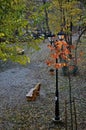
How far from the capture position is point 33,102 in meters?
17.5

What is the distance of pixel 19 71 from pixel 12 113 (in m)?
12.8

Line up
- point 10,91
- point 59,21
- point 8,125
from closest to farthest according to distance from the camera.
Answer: point 8,125, point 10,91, point 59,21

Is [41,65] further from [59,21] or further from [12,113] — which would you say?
[12,113]

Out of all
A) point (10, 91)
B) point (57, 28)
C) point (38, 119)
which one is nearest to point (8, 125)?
point (38, 119)

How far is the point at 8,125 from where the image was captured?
1407 cm

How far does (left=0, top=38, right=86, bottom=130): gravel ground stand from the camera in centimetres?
1412

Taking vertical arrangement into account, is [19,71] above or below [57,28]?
below

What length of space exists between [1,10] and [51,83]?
14583 mm

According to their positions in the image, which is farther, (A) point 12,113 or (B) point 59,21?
(B) point 59,21

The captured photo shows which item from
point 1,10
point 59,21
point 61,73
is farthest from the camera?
point 61,73

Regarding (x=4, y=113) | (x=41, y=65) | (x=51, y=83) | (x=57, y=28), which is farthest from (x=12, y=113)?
(x=41, y=65)

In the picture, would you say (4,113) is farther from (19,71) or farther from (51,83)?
(19,71)

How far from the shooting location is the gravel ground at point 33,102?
14.1m

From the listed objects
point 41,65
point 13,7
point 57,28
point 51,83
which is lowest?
point 41,65
